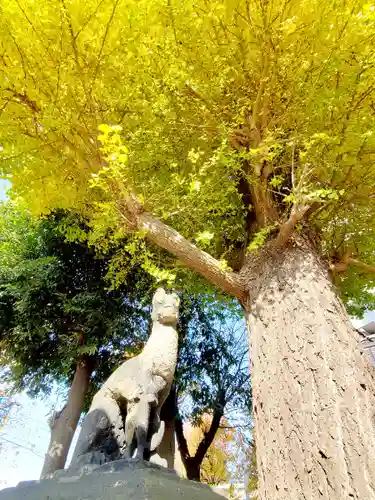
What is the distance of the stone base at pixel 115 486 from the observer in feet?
5.96

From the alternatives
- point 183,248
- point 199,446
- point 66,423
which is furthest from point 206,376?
point 183,248

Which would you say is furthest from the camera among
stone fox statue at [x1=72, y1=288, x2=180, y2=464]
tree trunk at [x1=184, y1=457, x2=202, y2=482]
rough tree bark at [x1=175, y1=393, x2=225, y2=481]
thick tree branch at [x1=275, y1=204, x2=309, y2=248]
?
rough tree bark at [x1=175, y1=393, x2=225, y2=481]

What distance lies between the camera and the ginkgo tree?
102 inches

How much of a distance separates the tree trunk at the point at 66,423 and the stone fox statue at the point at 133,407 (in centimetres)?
305

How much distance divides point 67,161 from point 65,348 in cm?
453

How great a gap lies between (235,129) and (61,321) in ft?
18.6

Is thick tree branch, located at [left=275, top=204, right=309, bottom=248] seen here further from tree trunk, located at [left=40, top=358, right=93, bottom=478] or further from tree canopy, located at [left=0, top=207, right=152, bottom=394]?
tree trunk, located at [left=40, top=358, right=93, bottom=478]

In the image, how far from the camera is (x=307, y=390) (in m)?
2.22

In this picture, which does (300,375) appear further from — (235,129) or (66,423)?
(66,423)

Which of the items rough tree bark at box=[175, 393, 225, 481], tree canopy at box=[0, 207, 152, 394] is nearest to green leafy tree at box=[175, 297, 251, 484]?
rough tree bark at box=[175, 393, 225, 481]

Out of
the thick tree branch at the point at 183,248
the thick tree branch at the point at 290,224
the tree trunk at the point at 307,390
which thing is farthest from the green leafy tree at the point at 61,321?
the tree trunk at the point at 307,390

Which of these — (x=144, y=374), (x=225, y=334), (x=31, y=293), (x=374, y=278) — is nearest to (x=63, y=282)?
(x=31, y=293)

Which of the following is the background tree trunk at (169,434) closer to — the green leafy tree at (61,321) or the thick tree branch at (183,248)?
the green leafy tree at (61,321)

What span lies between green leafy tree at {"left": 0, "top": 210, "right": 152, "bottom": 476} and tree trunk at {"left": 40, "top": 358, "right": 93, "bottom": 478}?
0.02m
